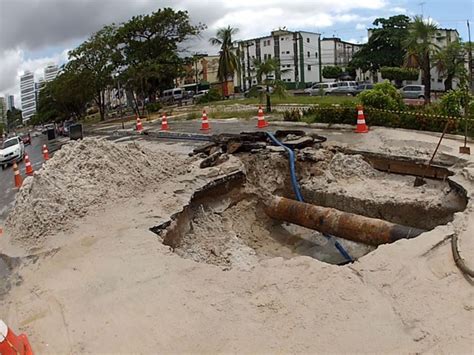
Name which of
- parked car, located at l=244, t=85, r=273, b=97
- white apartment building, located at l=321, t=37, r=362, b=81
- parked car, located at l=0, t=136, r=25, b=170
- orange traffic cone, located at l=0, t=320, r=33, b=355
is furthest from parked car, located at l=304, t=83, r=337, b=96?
orange traffic cone, located at l=0, t=320, r=33, b=355

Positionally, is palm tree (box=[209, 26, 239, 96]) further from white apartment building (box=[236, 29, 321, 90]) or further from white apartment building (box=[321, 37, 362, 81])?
white apartment building (box=[321, 37, 362, 81])

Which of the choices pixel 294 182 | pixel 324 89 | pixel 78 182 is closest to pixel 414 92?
pixel 324 89

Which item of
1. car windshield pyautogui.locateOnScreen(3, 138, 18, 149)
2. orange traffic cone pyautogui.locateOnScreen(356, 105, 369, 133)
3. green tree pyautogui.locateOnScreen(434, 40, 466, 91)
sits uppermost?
green tree pyautogui.locateOnScreen(434, 40, 466, 91)

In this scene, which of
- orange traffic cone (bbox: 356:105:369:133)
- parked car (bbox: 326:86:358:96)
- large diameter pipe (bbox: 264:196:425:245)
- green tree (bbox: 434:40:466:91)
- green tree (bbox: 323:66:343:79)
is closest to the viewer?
large diameter pipe (bbox: 264:196:425:245)

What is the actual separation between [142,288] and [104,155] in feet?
14.3

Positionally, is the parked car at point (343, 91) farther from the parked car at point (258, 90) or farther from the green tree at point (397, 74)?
the parked car at point (258, 90)

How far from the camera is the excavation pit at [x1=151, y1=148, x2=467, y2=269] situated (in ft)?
25.5

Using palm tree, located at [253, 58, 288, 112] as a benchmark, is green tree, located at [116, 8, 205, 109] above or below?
above

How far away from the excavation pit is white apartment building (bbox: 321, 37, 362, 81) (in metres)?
62.4

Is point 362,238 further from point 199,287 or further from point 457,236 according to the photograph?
point 199,287

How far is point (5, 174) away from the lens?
16.4 metres

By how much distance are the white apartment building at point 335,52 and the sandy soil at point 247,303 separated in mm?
67832

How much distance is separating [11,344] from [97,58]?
1513 inches

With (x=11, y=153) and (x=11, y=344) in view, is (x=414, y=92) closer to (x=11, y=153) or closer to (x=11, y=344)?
(x=11, y=153)
